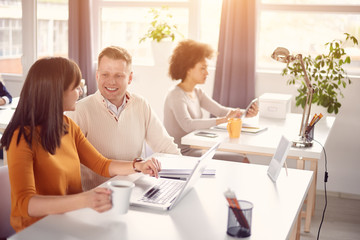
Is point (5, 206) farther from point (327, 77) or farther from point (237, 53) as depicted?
point (237, 53)

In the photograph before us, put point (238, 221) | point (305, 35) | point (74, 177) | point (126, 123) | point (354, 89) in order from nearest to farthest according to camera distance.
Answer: point (238, 221), point (74, 177), point (126, 123), point (354, 89), point (305, 35)

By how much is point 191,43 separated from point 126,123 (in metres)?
1.41

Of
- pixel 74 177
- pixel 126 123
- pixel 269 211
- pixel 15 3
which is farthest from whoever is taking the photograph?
pixel 15 3

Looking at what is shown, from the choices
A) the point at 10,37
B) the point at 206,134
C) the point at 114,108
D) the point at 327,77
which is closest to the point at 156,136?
the point at 114,108

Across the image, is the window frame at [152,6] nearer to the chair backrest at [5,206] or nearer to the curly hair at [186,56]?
the curly hair at [186,56]

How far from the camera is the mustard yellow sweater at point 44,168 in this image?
1.60 metres

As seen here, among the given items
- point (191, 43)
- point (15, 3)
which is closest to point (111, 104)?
point (191, 43)

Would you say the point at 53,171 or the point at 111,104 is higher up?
the point at 111,104

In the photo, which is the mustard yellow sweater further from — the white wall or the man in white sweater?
the white wall

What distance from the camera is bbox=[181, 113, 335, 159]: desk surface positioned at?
2836 mm

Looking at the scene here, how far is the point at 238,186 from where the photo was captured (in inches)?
79.8

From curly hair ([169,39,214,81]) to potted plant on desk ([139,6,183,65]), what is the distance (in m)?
0.96

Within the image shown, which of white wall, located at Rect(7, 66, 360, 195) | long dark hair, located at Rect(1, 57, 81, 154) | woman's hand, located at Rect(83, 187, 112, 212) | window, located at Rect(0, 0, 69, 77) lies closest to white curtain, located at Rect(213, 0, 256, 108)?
white wall, located at Rect(7, 66, 360, 195)

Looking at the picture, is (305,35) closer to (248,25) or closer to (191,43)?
(248,25)
